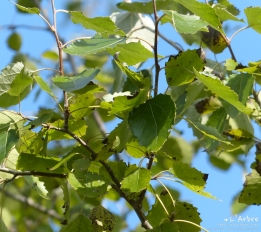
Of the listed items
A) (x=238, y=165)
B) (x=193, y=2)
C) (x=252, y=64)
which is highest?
(x=193, y=2)

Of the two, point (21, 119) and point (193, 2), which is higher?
point (193, 2)

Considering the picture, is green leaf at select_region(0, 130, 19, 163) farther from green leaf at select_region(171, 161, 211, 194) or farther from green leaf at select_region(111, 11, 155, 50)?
green leaf at select_region(111, 11, 155, 50)

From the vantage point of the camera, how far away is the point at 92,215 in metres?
0.87

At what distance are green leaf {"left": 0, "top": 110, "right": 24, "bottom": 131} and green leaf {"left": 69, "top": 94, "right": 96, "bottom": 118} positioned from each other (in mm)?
85

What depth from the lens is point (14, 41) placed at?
6.59ft

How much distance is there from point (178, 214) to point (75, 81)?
1.04ft

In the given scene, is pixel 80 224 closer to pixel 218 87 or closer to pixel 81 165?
pixel 81 165

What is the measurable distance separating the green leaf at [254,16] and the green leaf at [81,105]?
1.35 feet

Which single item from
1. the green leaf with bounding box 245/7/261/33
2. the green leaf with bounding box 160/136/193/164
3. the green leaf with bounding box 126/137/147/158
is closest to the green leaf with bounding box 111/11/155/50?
the green leaf with bounding box 160/136/193/164

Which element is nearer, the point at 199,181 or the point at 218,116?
the point at 199,181

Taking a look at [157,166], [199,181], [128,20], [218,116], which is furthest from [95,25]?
[157,166]

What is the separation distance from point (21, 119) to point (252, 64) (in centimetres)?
46

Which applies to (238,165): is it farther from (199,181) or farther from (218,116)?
(199,181)

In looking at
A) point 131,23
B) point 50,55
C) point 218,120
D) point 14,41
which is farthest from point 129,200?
point 50,55
